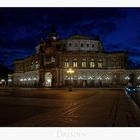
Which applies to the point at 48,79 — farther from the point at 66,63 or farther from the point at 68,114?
the point at 68,114

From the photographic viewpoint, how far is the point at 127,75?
96688mm

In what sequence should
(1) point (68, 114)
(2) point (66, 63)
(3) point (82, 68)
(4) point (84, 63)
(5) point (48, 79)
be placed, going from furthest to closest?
1. (5) point (48, 79)
2. (4) point (84, 63)
3. (3) point (82, 68)
4. (2) point (66, 63)
5. (1) point (68, 114)

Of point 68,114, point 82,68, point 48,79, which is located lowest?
point 68,114

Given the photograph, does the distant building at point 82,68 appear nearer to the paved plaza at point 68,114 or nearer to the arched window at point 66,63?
the arched window at point 66,63

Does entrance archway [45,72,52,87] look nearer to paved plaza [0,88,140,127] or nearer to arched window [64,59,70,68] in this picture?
arched window [64,59,70,68]

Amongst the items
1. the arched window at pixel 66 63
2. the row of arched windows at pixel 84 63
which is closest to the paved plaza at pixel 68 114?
the arched window at pixel 66 63

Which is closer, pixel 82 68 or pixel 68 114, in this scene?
pixel 68 114

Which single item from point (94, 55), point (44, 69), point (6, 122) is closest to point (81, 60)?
point (94, 55)

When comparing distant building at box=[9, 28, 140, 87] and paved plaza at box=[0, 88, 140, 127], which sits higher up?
distant building at box=[9, 28, 140, 87]

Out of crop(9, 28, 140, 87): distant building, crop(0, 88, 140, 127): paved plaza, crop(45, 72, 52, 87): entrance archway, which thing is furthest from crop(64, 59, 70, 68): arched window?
crop(0, 88, 140, 127): paved plaza

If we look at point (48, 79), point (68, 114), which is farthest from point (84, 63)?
point (68, 114)
